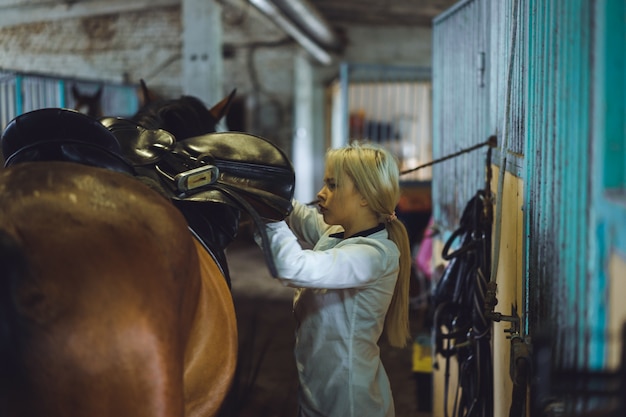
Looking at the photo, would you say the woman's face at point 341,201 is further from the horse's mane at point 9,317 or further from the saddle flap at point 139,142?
the horse's mane at point 9,317

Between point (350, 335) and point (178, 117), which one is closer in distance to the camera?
point (350, 335)

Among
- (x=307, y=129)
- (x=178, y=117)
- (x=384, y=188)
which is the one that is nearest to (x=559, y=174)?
(x=384, y=188)

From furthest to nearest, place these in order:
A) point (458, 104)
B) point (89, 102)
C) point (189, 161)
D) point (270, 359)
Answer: point (89, 102) → point (270, 359) → point (458, 104) → point (189, 161)

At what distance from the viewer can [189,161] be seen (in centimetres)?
176

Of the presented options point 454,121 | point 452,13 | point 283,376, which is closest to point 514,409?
point 454,121

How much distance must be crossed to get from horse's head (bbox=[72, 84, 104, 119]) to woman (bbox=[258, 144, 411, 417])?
5.10m

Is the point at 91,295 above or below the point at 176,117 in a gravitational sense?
below

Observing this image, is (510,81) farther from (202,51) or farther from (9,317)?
(202,51)

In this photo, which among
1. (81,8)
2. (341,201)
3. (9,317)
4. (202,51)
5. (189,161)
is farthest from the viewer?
(81,8)

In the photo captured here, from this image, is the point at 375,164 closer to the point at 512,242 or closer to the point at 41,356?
the point at 512,242

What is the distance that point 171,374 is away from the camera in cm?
123

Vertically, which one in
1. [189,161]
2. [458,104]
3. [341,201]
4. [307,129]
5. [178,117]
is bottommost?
[341,201]

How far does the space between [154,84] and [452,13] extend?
742cm

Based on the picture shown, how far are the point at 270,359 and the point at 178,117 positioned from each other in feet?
9.49
